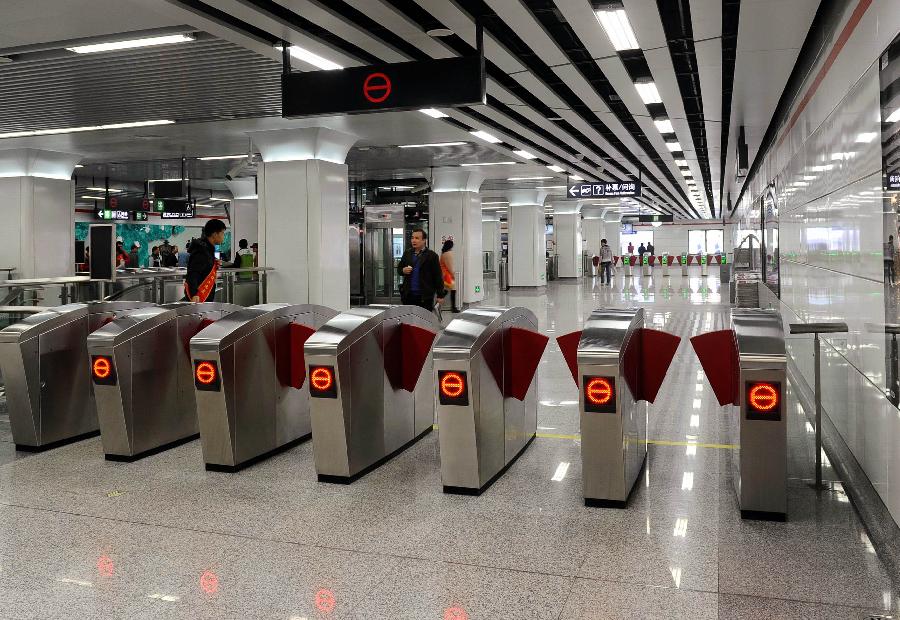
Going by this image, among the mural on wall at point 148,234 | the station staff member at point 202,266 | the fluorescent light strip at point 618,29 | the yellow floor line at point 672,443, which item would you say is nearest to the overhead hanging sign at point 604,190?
the fluorescent light strip at point 618,29

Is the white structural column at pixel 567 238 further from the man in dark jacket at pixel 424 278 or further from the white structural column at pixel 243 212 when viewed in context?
the man in dark jacket at pixel 424 278

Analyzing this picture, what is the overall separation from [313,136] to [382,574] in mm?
9000

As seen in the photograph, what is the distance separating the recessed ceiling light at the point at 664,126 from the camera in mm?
11219

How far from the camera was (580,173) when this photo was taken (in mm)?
17422

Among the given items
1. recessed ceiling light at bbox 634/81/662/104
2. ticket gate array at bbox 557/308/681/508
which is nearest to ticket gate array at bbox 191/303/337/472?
ticket gate array at bbox 557/308/681/508

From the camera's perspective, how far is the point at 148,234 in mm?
29812

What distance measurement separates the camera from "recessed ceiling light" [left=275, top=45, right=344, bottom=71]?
6.61 m

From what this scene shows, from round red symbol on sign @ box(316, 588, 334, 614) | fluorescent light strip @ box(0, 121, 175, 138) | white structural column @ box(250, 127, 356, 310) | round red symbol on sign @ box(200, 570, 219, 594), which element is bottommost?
round red symbol on sign @ box(316, 588, 334, 614)

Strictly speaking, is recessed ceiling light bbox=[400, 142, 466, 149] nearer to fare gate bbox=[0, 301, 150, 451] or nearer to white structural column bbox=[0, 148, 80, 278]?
white structural column bbox=[0, 148, 80, 278]

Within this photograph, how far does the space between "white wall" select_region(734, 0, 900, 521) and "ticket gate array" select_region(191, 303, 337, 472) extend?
3.32 meters

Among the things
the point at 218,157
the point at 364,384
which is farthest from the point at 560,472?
the point at 218,157

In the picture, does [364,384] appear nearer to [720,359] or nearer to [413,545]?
[413,545]

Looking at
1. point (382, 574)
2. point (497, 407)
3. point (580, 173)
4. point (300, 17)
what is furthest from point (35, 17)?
point (580, 173)

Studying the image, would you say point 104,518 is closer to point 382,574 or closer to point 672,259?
point 382,574
